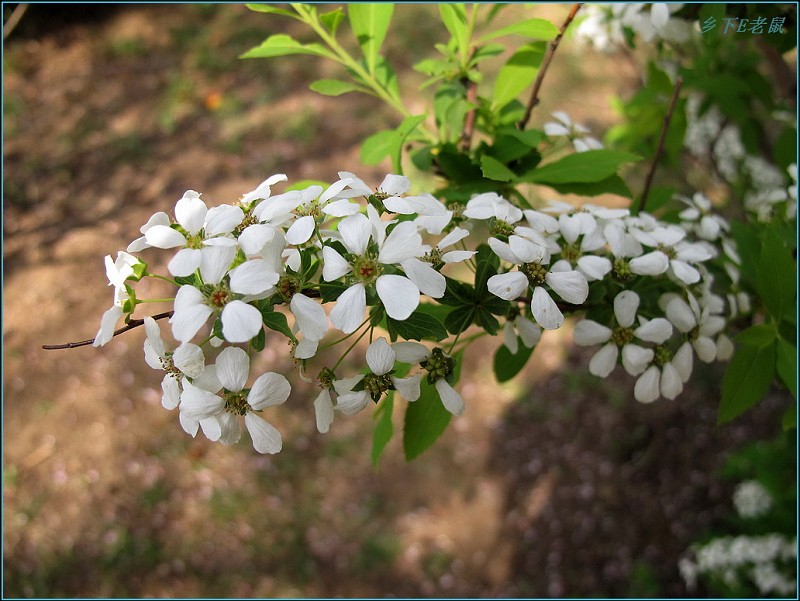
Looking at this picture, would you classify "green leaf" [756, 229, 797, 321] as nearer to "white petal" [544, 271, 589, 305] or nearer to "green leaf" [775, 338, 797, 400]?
"green leaf" [775, 338, 797, 400]

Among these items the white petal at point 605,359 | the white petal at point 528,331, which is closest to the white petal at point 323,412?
the white petal at point 528,331

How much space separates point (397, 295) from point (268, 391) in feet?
0.73

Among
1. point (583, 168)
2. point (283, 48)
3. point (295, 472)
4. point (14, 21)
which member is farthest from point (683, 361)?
point (295, 472)

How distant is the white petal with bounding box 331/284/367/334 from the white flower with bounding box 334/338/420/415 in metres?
0.06

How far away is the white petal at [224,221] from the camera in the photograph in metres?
0.81

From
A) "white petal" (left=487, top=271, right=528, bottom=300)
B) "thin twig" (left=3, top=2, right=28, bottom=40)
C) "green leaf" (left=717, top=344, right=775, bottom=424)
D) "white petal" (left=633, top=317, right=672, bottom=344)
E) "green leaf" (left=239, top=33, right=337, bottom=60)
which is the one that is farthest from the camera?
"thin twig" (left=3, top=2, right=28, bottom=40)

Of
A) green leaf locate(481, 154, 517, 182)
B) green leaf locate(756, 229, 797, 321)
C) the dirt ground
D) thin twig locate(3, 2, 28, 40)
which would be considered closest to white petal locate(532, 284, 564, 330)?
green leaf locate(481, 154, 517, 182)

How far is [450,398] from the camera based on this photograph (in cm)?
86

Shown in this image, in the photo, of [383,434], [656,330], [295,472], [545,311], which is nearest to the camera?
[545,311]

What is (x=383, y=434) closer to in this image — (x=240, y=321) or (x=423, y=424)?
(x=423, y=424)

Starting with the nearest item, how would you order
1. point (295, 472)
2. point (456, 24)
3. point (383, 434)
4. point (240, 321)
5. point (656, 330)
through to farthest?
point (240, 321) → point (656, 330) → point (383, 434) → point (456, 24) → point (295, 472)

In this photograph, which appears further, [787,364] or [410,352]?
[787,364]

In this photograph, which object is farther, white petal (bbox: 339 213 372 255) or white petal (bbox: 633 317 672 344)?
white petal (bbox: 633 317 672 344)

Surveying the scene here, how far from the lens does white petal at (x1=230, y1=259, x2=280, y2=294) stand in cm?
73
